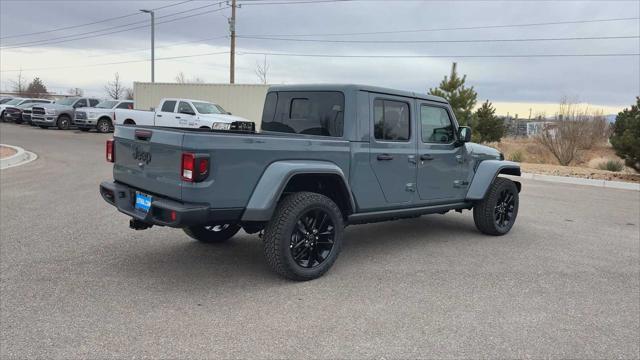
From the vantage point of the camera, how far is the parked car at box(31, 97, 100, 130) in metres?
27.1

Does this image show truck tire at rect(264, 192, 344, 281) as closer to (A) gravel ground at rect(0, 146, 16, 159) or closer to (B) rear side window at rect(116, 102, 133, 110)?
(A) gravel ground at rect(0, 146, 16, 159)

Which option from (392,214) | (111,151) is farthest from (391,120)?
(111,151)

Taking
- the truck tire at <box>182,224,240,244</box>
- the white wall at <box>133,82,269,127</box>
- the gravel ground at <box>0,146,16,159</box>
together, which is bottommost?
the truck tire at <box>182,224,240,244</box>

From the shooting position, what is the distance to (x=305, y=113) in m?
5.36

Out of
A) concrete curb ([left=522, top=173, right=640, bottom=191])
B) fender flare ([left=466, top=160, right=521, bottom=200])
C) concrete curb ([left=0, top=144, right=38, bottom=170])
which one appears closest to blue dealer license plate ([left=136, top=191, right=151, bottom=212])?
fender flare ([left=466, top=160, right=521, bottom=200])

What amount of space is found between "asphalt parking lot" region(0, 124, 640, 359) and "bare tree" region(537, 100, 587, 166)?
1731 centimetres

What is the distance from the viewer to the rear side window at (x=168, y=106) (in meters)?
19.7

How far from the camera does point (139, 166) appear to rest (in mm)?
4461

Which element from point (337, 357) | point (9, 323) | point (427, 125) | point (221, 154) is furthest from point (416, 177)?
point (9, 323)

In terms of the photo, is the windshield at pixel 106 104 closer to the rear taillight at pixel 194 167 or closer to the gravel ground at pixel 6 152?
the gravel ground at pixel 6 152

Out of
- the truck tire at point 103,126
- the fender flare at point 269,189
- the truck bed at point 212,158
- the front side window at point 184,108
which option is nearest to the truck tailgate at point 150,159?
the truck bed at point 212,158

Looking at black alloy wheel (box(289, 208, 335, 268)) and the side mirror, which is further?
the side mirror

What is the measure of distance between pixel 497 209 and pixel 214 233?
3.83 meters

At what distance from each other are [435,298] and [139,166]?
2839mm
